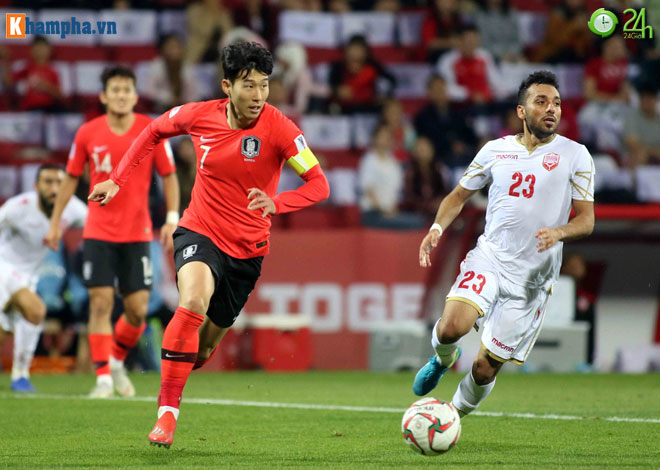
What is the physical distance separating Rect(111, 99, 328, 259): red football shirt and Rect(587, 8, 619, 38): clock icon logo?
36.0 ft

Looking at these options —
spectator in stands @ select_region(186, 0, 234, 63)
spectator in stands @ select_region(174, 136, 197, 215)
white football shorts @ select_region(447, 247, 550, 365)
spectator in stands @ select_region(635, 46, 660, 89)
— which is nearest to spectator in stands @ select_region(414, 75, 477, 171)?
spectator in stands @ select_region(635, 46, 660, 89)

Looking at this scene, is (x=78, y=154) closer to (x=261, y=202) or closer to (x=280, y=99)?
(x=261, y=202)

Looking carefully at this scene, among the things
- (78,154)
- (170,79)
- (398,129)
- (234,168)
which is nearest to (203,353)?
(234,168)

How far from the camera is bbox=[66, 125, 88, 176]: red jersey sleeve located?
8969mm

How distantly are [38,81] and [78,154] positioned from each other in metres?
6.88

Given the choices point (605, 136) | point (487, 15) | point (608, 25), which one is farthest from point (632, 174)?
point (487, 15)

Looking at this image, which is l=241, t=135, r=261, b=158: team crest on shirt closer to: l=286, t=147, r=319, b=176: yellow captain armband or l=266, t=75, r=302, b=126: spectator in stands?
l=286, t=147, r=319, b=176: yellow captain armband

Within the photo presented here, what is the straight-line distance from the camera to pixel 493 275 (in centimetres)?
643

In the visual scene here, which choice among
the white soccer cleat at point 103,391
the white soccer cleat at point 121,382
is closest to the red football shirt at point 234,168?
the white soccer cleat at point 103,391

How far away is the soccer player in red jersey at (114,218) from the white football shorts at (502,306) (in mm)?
3260

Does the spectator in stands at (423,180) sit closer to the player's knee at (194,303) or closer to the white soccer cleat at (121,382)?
the white soccer cleat at (121,382)

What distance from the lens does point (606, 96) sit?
16.4m

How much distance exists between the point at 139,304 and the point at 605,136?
354 inches

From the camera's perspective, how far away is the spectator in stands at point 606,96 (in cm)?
1585
